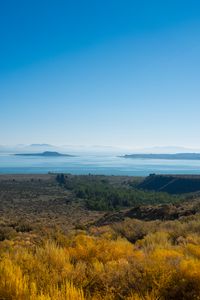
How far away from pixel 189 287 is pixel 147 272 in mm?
654

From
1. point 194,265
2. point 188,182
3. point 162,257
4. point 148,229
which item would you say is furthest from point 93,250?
point 188,182

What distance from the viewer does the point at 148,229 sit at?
51.6ft

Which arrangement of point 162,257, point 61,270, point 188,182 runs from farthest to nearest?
point 188,182 < point 162,257 < point 61,270

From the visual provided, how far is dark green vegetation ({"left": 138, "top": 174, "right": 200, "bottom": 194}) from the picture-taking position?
92.9 m

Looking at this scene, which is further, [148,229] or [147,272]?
[148,229]

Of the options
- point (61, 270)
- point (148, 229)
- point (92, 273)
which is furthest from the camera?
point (148, 229)

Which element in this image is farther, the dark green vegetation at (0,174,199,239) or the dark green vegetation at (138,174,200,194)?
the dark green vegetation at (138,174,200,194)

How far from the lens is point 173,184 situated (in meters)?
99.4

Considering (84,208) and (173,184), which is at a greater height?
(173,184)

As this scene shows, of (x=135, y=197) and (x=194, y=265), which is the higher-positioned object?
(x=194, y=265)

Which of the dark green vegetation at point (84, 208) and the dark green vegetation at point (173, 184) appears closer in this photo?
the dark green vegetation at point (84, 208)

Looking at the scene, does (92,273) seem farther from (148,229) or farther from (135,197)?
(135,197)

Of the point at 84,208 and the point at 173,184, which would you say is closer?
the point at 84,208

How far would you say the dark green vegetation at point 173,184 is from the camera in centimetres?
9288
